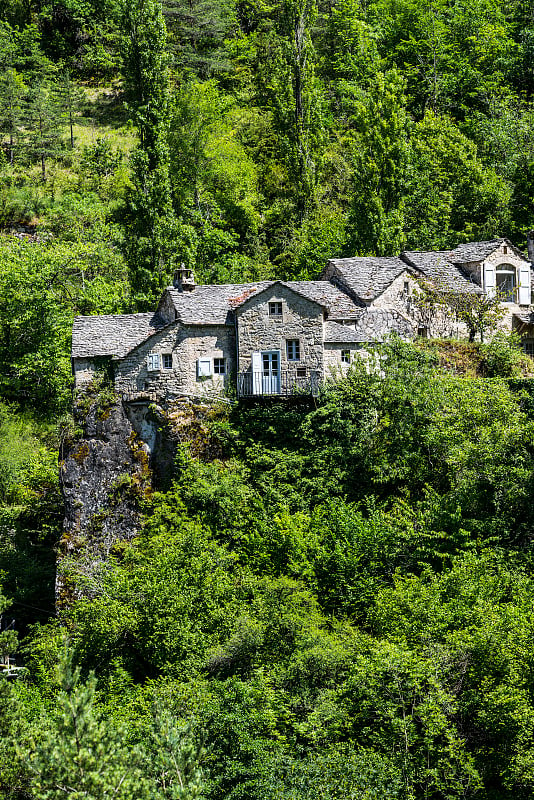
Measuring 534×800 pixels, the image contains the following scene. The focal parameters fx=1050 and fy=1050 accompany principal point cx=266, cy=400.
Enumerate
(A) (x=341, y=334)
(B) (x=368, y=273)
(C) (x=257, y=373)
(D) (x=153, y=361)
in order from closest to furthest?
(C) (x=257, y=373) < (D) (x=153, y=361) < (A) (x=341, y=334) < (B) (x=368, y=273)

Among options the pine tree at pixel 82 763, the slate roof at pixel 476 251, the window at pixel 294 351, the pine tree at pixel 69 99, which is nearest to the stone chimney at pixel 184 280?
the window at pixel 294 351

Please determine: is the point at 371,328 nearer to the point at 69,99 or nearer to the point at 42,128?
the point at 42,128

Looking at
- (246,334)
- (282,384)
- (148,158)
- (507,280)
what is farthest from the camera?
(148,158)

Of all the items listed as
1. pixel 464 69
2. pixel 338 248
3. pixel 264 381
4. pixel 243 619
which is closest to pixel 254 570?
pixel 243 619

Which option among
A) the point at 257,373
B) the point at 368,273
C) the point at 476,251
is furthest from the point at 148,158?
the point at 476,251

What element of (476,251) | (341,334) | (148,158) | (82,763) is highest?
(148,158)

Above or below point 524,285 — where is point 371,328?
below
